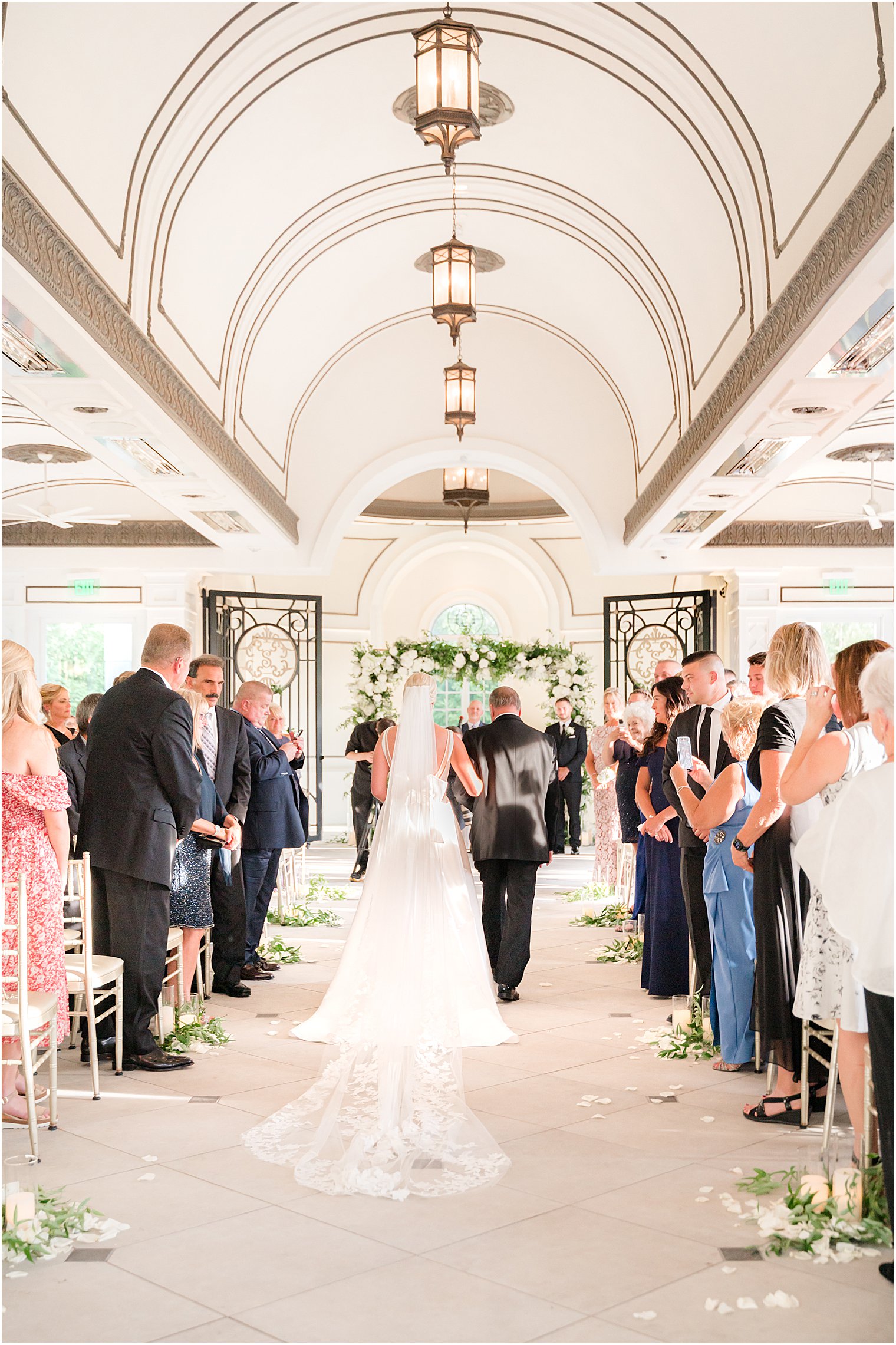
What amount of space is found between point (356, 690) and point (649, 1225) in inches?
461

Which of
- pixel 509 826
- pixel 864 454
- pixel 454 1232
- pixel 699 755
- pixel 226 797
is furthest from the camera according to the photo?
pixel 864 454

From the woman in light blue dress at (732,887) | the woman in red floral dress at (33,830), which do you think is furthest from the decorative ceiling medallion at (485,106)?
the woman in red floral dress at (33,830)

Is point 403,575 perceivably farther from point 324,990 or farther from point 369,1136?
point 369,1136

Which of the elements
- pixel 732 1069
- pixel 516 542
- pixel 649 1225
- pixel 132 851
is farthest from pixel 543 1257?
pixel 516 542

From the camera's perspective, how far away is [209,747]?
253 inches

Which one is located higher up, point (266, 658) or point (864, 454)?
point (864, 454)

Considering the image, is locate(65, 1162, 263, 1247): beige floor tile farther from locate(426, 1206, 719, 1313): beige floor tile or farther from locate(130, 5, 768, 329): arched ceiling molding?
locate(130, 5, 768, 329): arched ceiling molding

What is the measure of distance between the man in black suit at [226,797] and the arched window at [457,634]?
12234 millimetres

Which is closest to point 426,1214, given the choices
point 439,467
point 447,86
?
point 447,86

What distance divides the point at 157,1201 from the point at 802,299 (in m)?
4.95

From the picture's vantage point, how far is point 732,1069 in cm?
533

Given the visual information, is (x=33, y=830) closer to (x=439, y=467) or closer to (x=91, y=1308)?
(x=91, y=1308)

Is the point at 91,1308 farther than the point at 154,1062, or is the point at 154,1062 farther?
the point at 154,1062

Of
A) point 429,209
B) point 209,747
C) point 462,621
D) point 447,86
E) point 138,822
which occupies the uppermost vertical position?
point 429,209
